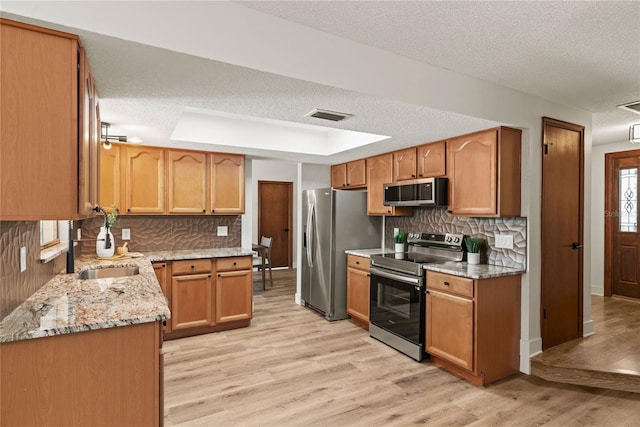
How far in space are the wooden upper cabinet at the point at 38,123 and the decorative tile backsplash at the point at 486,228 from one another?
10.8 feet

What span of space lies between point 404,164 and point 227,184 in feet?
7.08

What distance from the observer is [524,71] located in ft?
8.26

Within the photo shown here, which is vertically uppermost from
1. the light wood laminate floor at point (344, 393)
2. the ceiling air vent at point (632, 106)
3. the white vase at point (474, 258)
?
the ceiling air vent at point (632, 106)

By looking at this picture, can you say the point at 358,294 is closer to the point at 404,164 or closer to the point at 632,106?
the point at 404,164

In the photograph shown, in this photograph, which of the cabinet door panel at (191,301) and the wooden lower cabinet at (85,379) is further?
the cabinet door panel at (191,301)

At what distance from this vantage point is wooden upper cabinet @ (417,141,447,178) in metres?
3.49

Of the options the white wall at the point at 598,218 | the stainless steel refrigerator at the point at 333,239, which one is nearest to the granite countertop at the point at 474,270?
the stainless steel refrigerator at the point at 333,239

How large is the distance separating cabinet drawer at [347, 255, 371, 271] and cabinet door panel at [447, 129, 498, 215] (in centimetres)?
124

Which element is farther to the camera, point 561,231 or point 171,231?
point 171,231

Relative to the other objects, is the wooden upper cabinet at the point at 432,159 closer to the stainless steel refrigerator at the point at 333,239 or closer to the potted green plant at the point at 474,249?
the potted green plant at the point at 474,249

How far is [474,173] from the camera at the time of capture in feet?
10.4

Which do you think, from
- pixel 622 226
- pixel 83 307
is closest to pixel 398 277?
pixel 83 307

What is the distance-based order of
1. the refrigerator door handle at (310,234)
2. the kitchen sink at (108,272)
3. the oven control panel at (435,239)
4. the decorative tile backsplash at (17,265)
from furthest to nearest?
the refrigerator door handle at (310,234), the oven control panel at (435,239), the kitchen sink at (108,272), the decorative tile backsplash at (17,265)

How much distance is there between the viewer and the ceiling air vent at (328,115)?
2.62m
